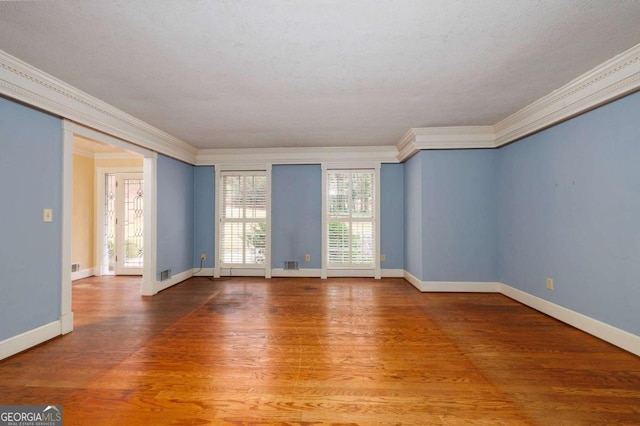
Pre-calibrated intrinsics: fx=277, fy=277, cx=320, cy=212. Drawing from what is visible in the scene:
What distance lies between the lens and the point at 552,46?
213cm

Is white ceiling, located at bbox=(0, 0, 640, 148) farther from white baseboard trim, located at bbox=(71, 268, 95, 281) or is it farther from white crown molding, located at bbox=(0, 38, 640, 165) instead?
white baseboard trim, located at bbox=(71, 268, 95, 281)

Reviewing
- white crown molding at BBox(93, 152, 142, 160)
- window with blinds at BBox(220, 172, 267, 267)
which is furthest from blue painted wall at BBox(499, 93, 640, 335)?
white crown molding at BBox(93, 152, 142, 160)

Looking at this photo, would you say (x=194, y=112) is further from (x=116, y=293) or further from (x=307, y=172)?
(x=116, y=293)

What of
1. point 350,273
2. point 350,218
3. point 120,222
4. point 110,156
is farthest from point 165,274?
point 350,218

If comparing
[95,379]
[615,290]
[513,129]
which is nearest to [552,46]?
[513,129]

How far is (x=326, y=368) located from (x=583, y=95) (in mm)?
3437

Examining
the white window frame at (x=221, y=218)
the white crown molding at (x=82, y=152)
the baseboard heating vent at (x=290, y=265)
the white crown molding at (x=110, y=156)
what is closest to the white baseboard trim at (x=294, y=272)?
the baseboard heating vent at (x=290, y=265)

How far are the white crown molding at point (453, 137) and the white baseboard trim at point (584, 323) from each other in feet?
7.11

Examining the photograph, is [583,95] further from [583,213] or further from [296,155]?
[296,155]

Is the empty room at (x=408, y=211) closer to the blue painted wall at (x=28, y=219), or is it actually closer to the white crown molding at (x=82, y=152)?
the blue painted wall at (x=28, y=219)

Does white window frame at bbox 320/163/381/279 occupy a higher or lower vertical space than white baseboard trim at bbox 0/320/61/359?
higher

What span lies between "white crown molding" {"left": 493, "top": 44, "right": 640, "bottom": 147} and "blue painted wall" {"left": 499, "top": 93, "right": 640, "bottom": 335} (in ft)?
0.39

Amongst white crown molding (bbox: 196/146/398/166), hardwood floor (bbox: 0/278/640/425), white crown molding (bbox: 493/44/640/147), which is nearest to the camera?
hardwood floor (bbox: 0/278/640/425)

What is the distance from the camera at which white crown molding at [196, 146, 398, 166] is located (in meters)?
5.19
